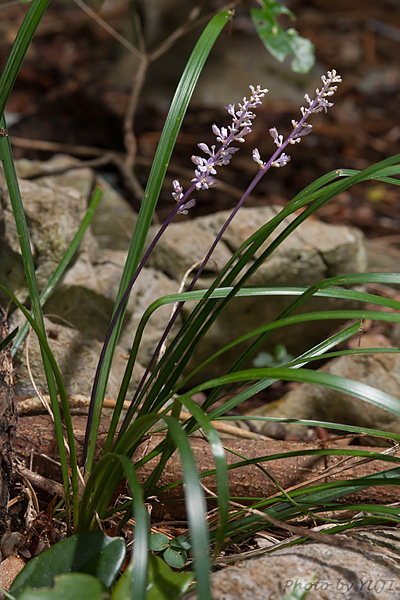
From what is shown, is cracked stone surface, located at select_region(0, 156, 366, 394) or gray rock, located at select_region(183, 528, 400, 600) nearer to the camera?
gray rock, located at select_region(183, 528, 400, 600)

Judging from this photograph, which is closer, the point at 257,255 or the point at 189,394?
the point at 189,394

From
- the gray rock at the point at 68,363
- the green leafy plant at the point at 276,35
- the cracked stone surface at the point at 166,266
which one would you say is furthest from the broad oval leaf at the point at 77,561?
the green leafy plant at the point at 276,35

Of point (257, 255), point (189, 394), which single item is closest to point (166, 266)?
point (257, 255)

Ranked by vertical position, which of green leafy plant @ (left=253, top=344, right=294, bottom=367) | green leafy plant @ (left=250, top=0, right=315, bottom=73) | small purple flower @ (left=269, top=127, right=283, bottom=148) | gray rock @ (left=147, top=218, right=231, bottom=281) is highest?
green leafy plant @ (left=250, top=0, right=315, bottom=73)

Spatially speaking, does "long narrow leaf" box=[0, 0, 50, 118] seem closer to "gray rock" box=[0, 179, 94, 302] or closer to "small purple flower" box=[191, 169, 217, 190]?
"small purple flower" box=[191, 169, 217, 190]

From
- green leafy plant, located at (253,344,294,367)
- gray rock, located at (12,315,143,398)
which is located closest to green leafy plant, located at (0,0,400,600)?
gray rock, located at (12,315,143,398)

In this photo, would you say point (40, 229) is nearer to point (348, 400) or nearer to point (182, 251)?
point (182, 251)

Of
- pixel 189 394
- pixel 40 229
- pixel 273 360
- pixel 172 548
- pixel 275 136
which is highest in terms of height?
pixel 40 229

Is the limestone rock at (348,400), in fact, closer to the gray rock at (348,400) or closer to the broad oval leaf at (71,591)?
the gray rock at (348,400)

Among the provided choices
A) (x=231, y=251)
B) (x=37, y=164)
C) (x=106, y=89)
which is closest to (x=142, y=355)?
(x=231, y=251)
